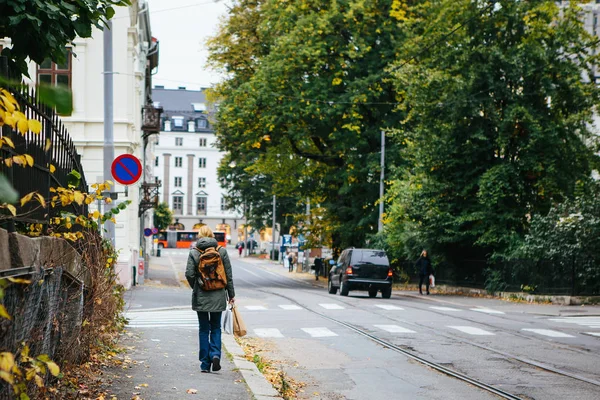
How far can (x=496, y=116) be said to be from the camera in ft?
103

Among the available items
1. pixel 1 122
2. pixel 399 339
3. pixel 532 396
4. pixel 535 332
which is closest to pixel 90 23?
pixel 1 122

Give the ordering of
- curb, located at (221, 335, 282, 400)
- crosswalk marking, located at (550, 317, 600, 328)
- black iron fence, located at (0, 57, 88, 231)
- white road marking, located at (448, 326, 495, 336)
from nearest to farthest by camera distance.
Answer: black iron fence, located at (0, 57, 88, 231) → curb, located at (221, 335, 282, 400) → white road marking, located at (448, 326, 495, 336) → crosswalk marking, located at (550, 317, 600, 328)

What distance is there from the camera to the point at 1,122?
151 inches

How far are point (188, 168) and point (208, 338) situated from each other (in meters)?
132

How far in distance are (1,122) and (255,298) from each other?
27.2 metres

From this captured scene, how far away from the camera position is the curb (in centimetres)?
878

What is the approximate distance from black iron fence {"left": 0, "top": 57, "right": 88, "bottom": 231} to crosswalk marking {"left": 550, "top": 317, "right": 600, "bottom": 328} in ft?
43.2

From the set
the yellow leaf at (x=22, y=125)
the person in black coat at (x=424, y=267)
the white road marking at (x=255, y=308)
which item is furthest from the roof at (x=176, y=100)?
the yellow leaf at (x=22, y=125)

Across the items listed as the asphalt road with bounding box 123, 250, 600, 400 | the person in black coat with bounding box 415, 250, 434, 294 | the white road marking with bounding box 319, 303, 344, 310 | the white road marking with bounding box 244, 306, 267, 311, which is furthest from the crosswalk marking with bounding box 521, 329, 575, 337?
the person in black coat with bounding box 415, 250, 434, 294

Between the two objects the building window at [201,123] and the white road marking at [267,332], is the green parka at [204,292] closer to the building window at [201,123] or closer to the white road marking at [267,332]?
the white road marking at [267,332]

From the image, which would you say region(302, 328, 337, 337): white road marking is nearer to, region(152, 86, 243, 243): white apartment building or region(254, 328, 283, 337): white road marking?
region(254, 328, 283, 337): white road marking

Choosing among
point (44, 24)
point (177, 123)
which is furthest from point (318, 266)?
point (177, 123)

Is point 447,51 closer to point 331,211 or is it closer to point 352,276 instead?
point 352,276

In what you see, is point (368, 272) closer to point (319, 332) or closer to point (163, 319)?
point (163, 319)
